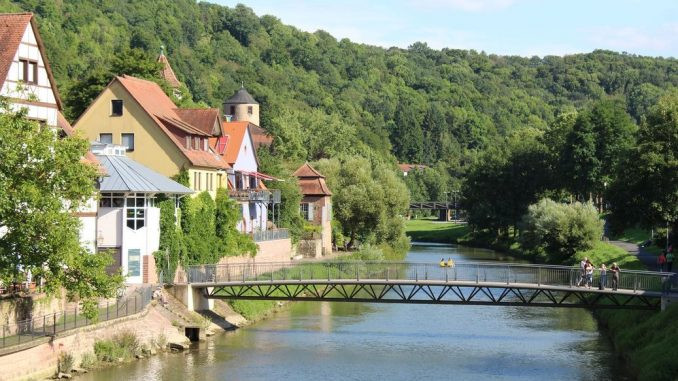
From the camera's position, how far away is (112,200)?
49.4m

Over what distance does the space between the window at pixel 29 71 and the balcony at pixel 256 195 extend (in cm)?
2295

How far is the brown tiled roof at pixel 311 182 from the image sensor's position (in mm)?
83812

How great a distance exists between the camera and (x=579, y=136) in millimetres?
93438

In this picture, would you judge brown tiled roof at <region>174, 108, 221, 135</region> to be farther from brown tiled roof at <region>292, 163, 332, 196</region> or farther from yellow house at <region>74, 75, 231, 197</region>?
brown tiled roof at <region>292, 163, 332, 196</region>

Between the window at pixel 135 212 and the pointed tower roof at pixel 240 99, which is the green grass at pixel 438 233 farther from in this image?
the window at pixel 135 212

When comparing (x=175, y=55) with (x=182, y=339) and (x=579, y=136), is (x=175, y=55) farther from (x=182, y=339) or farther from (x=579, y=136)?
(x=182, y=339)

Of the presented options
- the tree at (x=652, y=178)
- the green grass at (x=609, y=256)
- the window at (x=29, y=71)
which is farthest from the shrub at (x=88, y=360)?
the green grass at (x=609, y=256)

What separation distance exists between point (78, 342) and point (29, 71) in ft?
36.5

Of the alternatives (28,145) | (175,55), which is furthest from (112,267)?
(175,55)

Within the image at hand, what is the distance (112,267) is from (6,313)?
12.7 metres

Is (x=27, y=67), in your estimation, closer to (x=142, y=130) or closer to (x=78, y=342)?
(x=78, y=342)

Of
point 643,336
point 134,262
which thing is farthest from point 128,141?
point 643,336

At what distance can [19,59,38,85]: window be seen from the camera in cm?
4162

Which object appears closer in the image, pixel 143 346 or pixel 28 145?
pixel 28 145
